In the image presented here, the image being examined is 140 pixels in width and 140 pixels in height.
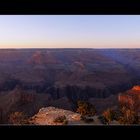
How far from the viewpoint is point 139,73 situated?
2802cm

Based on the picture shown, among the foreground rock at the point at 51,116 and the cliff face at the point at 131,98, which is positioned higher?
the cliff face at the point at 131,98

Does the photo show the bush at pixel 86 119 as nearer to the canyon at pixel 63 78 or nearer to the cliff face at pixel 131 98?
the canyon at pixel 63 78

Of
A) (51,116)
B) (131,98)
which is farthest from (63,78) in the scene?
(51,116)

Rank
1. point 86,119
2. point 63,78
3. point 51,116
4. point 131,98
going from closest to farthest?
1. point 86,119
2. point 51,116
3. point 131,98
4. point 63,78

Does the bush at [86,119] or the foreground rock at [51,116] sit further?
→ the foreground rock at [51,116]

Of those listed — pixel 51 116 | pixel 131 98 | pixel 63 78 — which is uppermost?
pixel 63 78

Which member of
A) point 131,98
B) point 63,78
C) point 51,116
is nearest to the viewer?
point 51,116

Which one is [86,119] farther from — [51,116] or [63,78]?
[63,78]

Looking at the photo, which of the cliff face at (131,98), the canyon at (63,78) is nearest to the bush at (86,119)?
the canyon at (63,78)

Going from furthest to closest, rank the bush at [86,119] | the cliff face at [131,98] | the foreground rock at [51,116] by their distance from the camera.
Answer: the cliff face at [131,98]
the foreground rock at [51,116]
the bush at [86,119]

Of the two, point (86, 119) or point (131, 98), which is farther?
point (131, 98)
